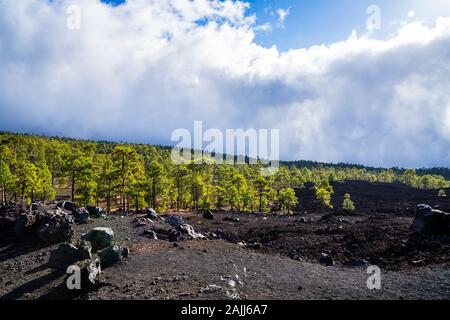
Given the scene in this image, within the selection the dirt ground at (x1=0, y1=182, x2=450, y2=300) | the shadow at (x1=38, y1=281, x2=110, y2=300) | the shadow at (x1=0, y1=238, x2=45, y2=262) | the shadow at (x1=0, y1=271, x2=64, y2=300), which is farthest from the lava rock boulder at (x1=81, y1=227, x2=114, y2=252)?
the shadow at (x1=38, y1=281, x2=110, y2=300)

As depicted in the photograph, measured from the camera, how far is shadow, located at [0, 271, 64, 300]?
1869cm

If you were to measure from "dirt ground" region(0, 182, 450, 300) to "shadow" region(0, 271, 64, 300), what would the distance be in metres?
0.06

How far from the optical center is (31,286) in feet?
64.3

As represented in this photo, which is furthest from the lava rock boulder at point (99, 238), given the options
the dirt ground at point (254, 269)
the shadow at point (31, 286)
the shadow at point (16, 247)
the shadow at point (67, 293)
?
the shadow at point (67, 293)

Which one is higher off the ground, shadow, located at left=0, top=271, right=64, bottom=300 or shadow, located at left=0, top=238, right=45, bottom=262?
shadow, located at left=0, top=238, right=45, bottom=262

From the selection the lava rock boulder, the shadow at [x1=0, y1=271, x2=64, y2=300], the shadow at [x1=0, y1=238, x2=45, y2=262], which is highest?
the lava rock boulder

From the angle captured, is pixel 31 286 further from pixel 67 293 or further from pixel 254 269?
pixel 254 269

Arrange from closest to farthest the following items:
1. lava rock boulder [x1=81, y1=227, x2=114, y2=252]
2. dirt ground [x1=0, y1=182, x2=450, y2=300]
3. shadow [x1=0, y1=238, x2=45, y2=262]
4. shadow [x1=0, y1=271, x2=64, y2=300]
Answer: dirt ground [x1=0, y1=182, x2=450, y2=300]
shadow [x1=0, y1=271, x2=64, y2=300]
lava rock boulder [x1=81, y1=227, x2=114, y2=252]
shadow [x1=0, y1=238, x2=45, y2=262]

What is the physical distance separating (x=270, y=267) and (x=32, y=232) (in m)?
19.5

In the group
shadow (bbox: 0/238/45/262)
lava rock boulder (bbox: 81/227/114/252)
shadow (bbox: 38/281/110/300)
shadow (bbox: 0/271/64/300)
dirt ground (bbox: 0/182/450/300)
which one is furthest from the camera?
shadow (bbox: 0/238/45/262)

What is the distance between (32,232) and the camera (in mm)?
28188

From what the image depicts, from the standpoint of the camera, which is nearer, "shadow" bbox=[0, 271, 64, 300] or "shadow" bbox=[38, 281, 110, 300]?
"shadow" bbox=[38, 281, 110, 300]

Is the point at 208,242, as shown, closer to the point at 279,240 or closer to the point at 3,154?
the point at 279,240

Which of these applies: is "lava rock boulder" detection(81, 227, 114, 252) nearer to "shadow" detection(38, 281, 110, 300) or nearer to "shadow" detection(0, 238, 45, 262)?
"shadow" detection(0, 238, 45, 262)
